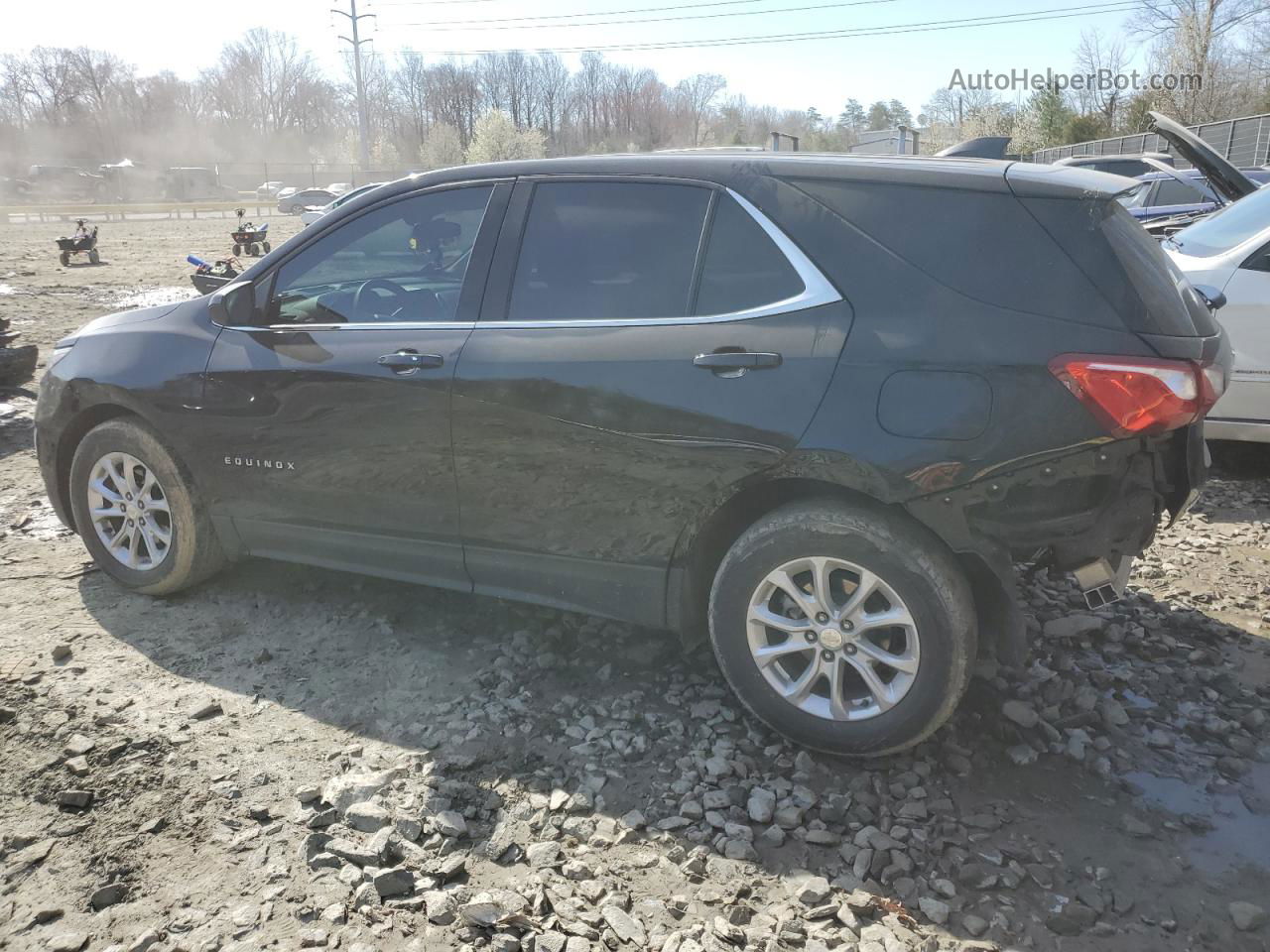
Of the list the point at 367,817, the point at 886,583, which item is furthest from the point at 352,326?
the point at 886,583

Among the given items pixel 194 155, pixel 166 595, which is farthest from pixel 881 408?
pixel 194 155

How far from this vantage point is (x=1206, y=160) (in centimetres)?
617

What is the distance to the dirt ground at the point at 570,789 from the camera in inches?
98.9

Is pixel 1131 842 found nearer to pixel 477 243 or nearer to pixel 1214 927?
pixel 1214 927

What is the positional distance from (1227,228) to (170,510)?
6.22 m

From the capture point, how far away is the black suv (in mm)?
2791

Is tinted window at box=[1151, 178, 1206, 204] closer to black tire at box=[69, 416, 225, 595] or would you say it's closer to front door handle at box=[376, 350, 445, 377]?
front door handle at box=[376, 350, 445, 377]

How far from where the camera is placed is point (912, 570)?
290cm

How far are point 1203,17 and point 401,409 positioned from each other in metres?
56.1

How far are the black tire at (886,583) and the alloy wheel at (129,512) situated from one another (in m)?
2.64

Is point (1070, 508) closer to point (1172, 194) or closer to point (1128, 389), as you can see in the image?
point (1128, 389)

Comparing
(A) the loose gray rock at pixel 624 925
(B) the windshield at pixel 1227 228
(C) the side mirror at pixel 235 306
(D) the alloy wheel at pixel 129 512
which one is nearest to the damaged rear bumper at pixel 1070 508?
(A) the loose gray rock at pixel 624 925

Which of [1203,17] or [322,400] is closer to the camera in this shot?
[322,400]

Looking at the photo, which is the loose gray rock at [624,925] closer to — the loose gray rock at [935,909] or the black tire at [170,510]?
the loose gray rock at [935,909]
